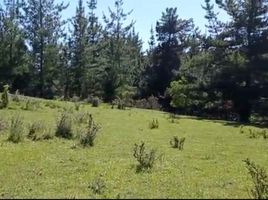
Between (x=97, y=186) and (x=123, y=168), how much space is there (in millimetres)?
3104

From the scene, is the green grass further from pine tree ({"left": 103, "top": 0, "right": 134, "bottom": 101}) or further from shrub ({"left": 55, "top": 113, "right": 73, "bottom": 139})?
pine tree ({"left": 103, "top": 0, "right": 134, "bottom": 101})

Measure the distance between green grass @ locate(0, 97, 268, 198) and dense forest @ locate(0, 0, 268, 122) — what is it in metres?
28.9

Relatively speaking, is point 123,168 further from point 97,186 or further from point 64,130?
point 64,130

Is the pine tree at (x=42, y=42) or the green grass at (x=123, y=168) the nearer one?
the green grass at (x=123, y=168)

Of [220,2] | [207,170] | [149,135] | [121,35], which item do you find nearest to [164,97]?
[121,35]

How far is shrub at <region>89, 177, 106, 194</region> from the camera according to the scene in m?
10.1

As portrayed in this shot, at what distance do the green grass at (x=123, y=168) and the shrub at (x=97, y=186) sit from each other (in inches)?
4.0

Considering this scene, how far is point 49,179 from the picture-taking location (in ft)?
37.9

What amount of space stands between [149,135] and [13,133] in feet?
22.6

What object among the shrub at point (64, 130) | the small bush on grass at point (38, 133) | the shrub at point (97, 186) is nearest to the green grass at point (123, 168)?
the shrub at point (97, 186)

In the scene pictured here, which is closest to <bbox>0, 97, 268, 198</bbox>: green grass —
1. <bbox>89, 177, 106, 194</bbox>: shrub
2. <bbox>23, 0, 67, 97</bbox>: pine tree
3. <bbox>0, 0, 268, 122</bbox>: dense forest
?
<bbox>89, 177, 106, 194</bbox>: shrub

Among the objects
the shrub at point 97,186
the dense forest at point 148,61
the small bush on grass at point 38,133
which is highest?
the dense forest at point 148,61

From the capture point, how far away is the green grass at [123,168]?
408 inches

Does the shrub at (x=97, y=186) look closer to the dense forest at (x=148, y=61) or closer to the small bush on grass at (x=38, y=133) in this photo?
the small bush on grass at (x=38, y=133)
